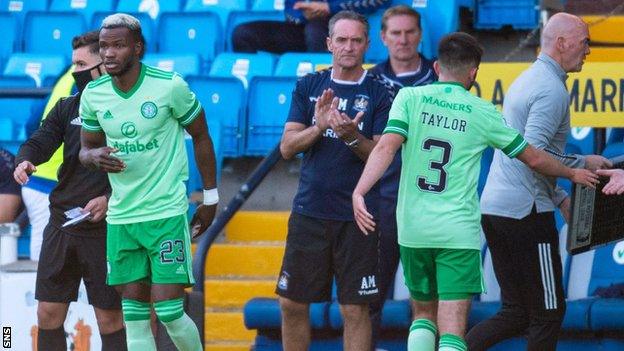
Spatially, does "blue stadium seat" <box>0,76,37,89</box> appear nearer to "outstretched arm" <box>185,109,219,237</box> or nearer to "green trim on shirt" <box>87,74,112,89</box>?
"green trim on shirt" <box>87,74,112,89</box>

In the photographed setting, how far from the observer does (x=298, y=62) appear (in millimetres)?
10414

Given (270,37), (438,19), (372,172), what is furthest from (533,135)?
(270,37)

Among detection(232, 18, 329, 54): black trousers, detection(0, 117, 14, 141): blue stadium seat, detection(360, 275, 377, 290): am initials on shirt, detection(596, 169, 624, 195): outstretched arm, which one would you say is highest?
detection(232, 18, 329, 54): black trousers

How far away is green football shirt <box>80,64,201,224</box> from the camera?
673 centimetres

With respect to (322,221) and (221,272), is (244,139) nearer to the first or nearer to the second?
(221,272)

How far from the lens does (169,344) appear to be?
313 inches

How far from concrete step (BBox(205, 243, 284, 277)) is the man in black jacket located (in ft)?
5.55

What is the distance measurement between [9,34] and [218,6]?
183cm

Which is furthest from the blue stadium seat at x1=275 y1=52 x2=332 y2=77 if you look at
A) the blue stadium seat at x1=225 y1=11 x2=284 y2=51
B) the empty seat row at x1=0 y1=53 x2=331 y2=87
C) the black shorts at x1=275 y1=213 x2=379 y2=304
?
the black shorts at x1=275 y1=213 x2=379 y2=304

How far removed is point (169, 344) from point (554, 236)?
7.60 feet

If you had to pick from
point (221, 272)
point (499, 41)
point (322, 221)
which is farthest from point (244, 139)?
point (322, 221)

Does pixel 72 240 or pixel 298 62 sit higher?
pixel 298 62

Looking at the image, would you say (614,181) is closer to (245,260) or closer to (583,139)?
(583,139)

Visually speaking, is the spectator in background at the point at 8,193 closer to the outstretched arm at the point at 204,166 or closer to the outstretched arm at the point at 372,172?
the outstretched arm at the point at 204,166
